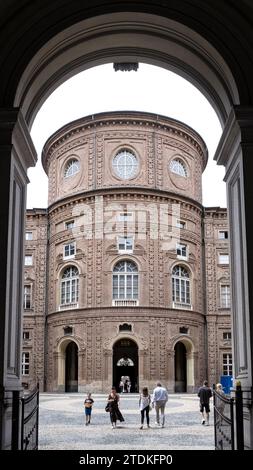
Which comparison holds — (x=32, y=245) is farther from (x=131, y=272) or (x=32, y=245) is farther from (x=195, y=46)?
(x=195, y=46)

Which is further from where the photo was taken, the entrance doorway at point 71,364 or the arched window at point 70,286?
the entrance doorway at point 71,364

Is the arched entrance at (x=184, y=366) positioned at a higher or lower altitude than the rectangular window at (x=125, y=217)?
lower

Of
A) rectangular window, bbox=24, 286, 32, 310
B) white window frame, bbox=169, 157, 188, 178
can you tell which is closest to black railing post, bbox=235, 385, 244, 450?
white window frame, bbox=169, 157, 188, 178

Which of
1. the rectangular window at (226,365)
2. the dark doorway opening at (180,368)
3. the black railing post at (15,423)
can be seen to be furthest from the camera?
the rectangular window at (226,365)

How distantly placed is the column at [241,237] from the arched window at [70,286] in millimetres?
35261

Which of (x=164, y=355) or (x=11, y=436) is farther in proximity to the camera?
(x=164, y=355)

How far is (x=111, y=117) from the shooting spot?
44.7 meters

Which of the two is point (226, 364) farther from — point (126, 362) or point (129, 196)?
point (129, 196)

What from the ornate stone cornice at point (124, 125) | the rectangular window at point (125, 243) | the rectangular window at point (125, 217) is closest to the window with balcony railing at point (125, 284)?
the rectangular window at point (125, 243)

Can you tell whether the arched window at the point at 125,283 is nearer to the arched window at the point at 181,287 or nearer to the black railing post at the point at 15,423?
the arched window at the point at 181,287

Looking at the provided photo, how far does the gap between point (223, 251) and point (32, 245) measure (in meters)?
15.2

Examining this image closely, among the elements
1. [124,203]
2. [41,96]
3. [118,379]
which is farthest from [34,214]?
[41,96]

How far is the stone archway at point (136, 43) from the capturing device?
28.4ft

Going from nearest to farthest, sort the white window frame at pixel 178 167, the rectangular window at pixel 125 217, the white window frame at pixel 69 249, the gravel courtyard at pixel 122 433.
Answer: the gravel courtyard at pixel 122 433, the rectangular window at pixel 125 217, the white window frame at pixel 69 249, the white window frame at pixel 178 167
